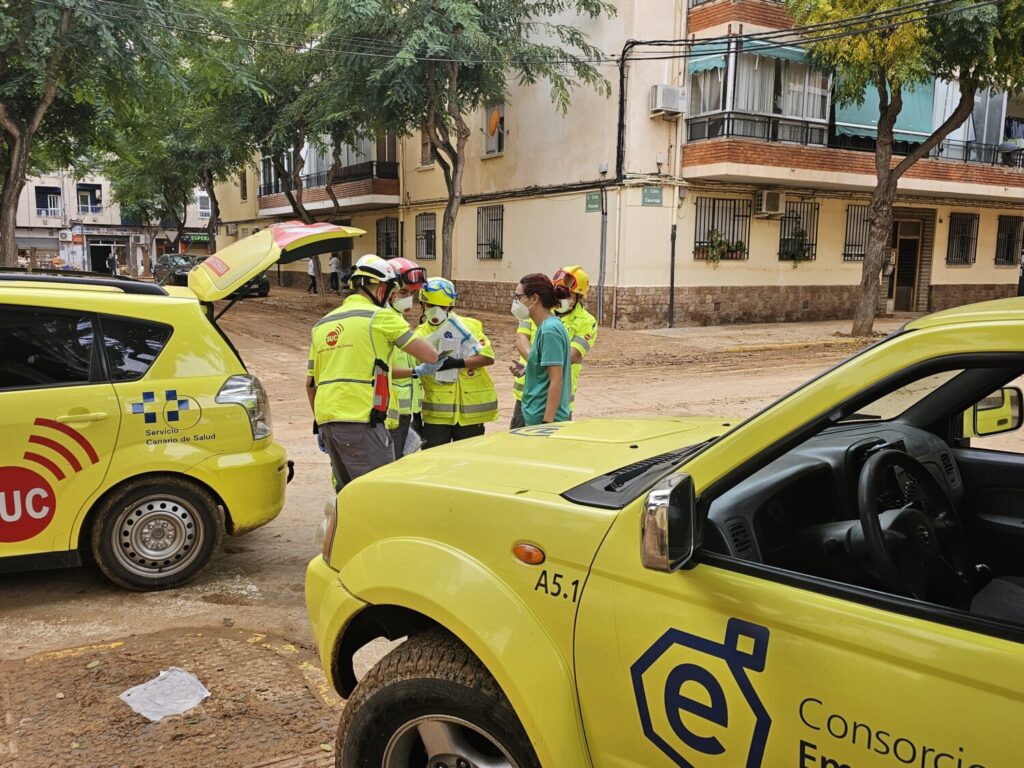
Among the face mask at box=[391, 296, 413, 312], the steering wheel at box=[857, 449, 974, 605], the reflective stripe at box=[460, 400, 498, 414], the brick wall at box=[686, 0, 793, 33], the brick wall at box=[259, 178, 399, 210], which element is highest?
the brick wall at box=[686, 0, 793, 33]

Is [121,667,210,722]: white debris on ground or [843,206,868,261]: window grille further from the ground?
[843,206,868,261]: window grille

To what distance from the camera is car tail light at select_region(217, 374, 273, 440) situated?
480cm

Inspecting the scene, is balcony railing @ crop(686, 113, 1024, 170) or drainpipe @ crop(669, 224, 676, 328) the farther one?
drainpipe @ crop(669, 224, 676, 328)

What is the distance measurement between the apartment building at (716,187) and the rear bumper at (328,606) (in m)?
16.7

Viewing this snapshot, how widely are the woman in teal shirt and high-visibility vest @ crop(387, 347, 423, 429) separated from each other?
32.1 inches

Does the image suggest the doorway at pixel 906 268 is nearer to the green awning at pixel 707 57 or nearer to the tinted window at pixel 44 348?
the green awning at pixel 707 57

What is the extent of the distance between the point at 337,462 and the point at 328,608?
2.30 m

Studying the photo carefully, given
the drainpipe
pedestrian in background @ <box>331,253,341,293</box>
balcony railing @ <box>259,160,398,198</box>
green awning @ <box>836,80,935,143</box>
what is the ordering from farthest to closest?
pedestrian in background @ <box>331,253,341,293</box> < balcony railing @ <box>259,160,398,198</box> < green awning @ <box>836,80,935,143</box> < the drainpipe

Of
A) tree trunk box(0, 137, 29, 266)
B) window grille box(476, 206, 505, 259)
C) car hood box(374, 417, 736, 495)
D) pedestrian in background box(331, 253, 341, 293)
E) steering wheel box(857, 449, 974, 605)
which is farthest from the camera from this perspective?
pedestrian in background box(331, 253, 341, 293)

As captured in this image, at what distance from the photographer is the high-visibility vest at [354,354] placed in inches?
185

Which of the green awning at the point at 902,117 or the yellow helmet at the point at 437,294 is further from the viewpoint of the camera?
the green awning at the point at 902,117

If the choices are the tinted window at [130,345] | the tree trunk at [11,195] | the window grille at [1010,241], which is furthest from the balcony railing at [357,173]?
the tinted window at [130,345]

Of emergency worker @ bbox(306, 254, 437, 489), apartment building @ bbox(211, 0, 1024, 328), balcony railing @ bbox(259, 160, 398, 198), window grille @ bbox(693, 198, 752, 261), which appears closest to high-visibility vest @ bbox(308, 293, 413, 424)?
emergency worker @ bbox(306, 254, 437, 489)

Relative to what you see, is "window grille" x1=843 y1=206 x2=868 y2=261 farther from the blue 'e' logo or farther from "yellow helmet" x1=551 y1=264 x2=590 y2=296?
the blue 'e' logo
